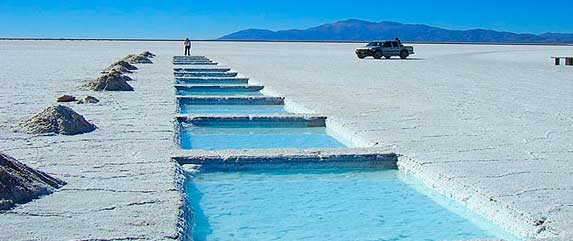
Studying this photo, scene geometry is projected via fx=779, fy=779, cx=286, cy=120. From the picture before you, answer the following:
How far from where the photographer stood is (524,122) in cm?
1046

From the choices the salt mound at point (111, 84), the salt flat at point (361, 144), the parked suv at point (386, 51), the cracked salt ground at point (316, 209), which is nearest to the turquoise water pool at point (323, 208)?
the cracked salt ground at point (316, 209)

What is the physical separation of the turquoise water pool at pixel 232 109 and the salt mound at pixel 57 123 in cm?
442

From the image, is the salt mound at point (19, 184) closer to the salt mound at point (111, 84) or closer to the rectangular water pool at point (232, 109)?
the rectangular water pool at point (232, 109)

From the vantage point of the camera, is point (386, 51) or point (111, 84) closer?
point (111, 84)

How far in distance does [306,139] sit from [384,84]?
8.45 m

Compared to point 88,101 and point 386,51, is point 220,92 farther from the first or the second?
point 386,51

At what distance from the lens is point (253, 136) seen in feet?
34.4

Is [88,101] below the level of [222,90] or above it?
above

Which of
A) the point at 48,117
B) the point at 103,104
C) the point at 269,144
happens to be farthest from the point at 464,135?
the point at 103,104

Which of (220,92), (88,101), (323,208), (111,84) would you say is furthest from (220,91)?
(323,208)

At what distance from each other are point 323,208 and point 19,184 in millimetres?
2350

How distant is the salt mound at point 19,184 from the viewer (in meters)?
5.21

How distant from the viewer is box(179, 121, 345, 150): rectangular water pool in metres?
9.61

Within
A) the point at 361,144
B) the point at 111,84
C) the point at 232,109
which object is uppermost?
the point at 111,84
